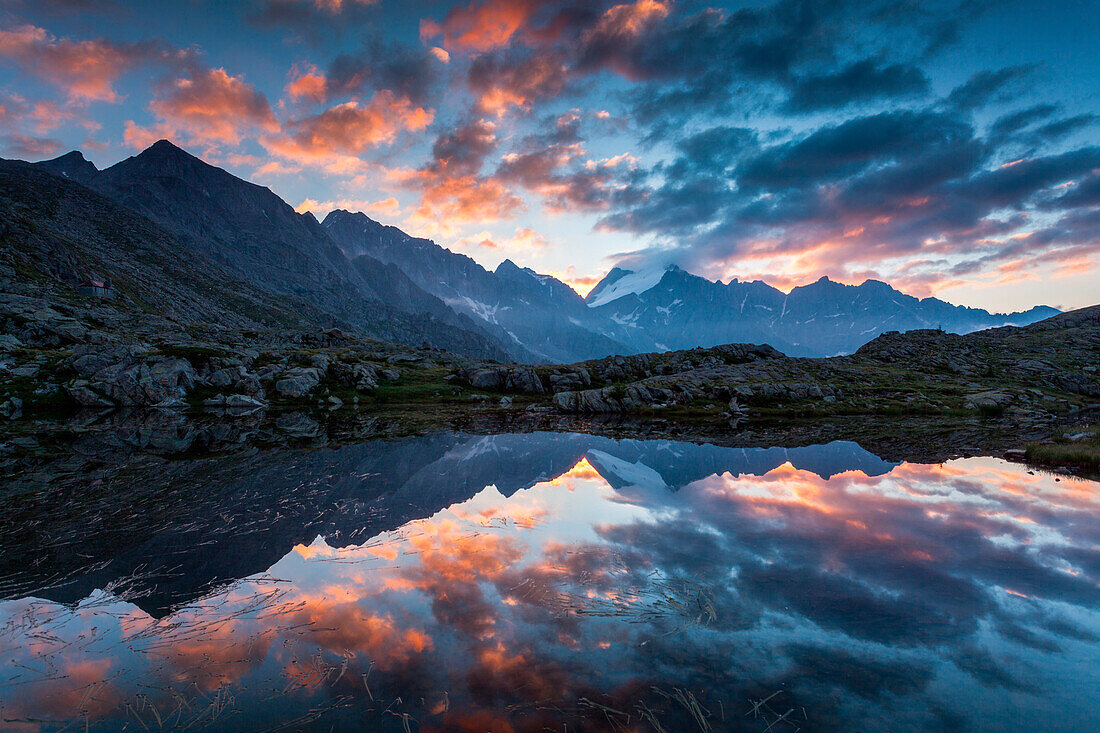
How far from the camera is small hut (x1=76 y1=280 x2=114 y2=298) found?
569 feet

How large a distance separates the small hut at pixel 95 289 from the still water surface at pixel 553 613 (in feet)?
701

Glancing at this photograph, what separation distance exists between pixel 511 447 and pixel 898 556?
38253 millimetres

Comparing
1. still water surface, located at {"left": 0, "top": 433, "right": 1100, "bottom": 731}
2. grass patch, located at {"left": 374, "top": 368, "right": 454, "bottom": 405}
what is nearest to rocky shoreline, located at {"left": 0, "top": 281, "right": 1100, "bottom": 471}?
grass patch, located at {"left": 374, "top": 368, "right": 454, "bottom": 405}

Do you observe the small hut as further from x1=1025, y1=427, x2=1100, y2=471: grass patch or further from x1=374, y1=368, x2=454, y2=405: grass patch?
x1=1025, y1=427, x2=1100, y2=471: grass patch

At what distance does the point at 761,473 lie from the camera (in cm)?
3894

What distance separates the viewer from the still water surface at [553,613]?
10.8 meters

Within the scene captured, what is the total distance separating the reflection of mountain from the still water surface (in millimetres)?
235

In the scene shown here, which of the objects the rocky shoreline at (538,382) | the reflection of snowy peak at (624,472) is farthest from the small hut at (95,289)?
the reflection of snowy peak at (624,472)

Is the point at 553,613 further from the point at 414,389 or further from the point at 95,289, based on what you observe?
the point at 95,289

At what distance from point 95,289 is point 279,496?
22417cm

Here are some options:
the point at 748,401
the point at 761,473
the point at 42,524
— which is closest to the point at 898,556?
the point at 761,473

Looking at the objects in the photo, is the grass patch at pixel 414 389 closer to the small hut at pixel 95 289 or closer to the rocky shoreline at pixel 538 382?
the rocky shoreline at pixel 538 382

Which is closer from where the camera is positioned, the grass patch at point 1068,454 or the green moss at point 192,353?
the grass patch at point 1068,454

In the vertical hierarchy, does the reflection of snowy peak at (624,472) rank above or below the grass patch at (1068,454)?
below
